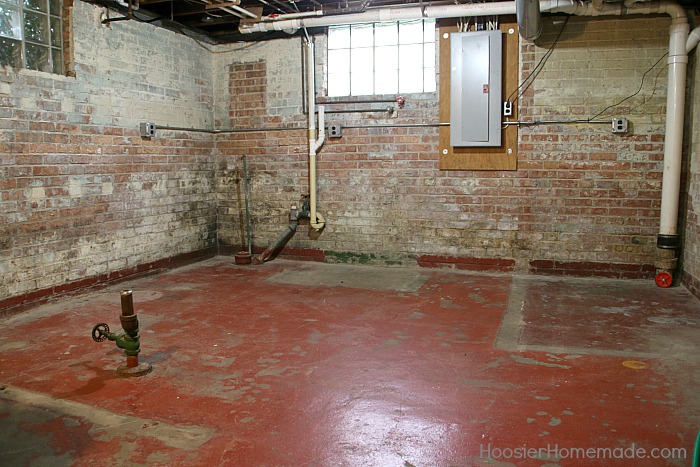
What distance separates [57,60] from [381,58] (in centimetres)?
353

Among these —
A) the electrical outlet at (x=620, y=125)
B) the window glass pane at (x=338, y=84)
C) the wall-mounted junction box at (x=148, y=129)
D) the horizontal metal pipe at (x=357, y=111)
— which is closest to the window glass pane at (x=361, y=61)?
the window glass pane at (x=338, y=84)

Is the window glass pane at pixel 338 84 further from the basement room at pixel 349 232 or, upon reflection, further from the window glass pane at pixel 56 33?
the window glass pane at pixel 56 33

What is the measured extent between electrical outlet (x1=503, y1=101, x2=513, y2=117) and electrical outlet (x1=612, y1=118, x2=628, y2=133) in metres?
1.06

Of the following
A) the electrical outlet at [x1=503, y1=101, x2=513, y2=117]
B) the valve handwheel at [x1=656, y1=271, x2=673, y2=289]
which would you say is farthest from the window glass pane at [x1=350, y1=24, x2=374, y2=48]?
the valve handwheel at [x1=656, y1=271, x2=673, y2=289]

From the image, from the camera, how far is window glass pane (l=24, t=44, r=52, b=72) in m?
4.93

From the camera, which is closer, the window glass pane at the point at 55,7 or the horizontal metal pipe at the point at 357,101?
the window glass pane at the point at 55,7

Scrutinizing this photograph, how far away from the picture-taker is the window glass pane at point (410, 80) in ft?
21.7

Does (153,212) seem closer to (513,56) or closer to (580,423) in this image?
(513,56)

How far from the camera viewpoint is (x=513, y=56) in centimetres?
617

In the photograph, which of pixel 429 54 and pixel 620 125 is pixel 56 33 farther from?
pixel 620 125

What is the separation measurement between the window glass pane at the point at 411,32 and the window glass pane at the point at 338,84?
2.65 feet

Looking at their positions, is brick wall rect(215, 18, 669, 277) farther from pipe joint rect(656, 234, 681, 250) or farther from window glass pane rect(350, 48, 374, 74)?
window glass pane rect(350, 48, 374, 74)

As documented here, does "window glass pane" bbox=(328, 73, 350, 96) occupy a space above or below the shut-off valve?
above

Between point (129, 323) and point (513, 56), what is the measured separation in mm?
4924
